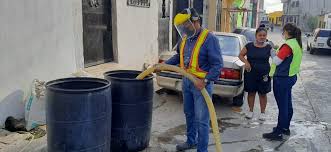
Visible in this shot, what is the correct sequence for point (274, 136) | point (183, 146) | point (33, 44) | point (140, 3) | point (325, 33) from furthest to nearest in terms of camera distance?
point (325, 33), point (140, 3), point (33, 44), point (274, 136), point (183, 146)

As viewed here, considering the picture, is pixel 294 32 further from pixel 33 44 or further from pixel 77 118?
pixel 33 44

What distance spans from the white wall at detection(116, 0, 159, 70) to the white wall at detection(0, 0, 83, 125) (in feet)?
6.31

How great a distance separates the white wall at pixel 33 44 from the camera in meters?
5.06

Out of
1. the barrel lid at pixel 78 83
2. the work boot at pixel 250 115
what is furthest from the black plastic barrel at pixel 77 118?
the work boot at pixel 250 115

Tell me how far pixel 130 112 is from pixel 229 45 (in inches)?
154

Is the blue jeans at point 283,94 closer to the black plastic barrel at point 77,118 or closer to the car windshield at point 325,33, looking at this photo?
the black plastic barrel at point 77,118

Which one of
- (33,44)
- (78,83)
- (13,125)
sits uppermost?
(33,44)

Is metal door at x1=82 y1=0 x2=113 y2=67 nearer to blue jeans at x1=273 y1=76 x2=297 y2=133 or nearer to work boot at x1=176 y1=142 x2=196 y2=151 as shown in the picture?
work boot at x1=176 y1=142 x2=196 y2=151

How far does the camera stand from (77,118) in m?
3.56

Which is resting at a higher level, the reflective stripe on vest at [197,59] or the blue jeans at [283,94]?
the reflective stripe on vest at [197,59]

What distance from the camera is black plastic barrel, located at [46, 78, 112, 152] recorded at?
353 centimetres

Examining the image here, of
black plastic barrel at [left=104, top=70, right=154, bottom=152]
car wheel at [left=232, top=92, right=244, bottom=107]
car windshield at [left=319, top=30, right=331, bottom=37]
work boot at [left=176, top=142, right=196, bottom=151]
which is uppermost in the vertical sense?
car windshield at [left=319, top=30, right=331, bottom=37]

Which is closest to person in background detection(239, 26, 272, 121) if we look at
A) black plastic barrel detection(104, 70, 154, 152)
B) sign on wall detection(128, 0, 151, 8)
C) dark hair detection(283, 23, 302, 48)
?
dark hair detection(283, 23, 302, 48)

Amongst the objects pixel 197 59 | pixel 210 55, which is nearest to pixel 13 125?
pixel 197 59
